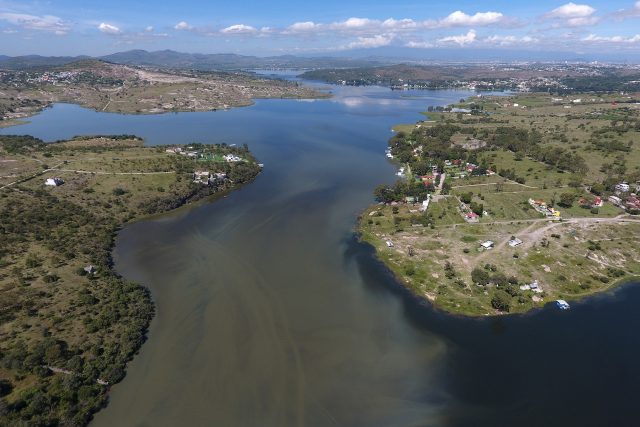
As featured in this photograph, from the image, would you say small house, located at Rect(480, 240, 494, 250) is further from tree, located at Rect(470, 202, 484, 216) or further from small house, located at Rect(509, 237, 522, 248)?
tree, located at Rect(470, 202, 484, 216)

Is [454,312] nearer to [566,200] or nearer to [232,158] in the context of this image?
[566,200]

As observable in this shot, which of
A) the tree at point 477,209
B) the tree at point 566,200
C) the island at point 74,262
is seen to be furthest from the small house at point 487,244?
the island at point 74,262

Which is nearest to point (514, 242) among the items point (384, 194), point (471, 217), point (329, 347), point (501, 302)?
point (471, 217)

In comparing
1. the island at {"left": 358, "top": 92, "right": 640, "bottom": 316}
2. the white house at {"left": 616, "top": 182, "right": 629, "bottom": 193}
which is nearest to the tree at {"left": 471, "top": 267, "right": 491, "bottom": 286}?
the island at {"left": 358, "top": 92, "right": 640, "bottom": 316}

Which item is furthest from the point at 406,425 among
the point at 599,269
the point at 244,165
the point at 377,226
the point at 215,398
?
the point at 244,165

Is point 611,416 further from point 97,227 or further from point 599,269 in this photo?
point 97,227

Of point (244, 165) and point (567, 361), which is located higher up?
point (244, 165)

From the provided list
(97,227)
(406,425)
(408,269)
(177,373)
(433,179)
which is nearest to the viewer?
(406,425)
